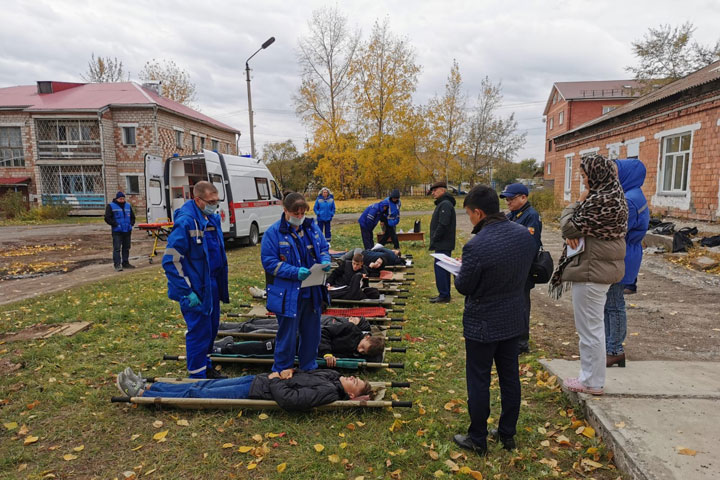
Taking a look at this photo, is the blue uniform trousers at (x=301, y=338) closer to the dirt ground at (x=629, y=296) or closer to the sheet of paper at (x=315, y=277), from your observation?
the sheet of paper at (x=315, y=277)

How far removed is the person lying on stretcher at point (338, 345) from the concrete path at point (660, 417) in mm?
1902

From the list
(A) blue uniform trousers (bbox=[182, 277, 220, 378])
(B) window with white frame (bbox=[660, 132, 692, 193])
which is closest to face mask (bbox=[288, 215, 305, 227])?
(A) blue uniform trousers (bbox=[182, 277, 220, 378])

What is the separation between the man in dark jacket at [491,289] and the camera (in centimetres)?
283

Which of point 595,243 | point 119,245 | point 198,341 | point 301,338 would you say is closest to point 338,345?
point 301,338

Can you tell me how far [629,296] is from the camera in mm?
7742

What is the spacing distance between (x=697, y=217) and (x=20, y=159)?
38.7m

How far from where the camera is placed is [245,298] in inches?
314

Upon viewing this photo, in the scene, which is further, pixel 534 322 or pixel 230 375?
pixel 534 322

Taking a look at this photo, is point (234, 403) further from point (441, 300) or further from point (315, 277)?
point (441, 300)

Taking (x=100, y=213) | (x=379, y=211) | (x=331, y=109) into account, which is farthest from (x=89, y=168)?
(x=379, y=211)

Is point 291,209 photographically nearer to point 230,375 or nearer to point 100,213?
point 230,375

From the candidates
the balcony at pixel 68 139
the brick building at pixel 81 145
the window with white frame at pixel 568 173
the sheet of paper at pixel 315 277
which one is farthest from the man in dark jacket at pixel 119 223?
the window with white frame at pixel 568 173

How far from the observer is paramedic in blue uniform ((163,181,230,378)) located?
4086 millimetres

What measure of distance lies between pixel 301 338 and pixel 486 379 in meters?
1.99
